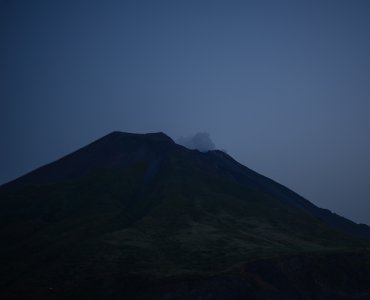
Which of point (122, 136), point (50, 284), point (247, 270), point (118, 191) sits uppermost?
point (122, 136)

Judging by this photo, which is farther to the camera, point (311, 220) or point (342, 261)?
point (311, 220)

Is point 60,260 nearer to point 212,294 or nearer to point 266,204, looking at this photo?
point 212,294

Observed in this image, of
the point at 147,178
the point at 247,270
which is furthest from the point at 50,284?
the point at 147,178

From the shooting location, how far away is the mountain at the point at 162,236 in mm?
41906

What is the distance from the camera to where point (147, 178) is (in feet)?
318

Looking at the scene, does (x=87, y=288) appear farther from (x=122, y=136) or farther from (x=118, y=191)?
(x=122, y=136)

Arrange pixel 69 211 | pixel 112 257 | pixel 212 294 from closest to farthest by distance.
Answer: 1. pixel 212 294
2. pixel 112 257
3. pixel 69 211

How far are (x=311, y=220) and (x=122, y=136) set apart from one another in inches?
2454

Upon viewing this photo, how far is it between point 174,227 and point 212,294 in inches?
1095

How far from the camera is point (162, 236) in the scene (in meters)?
61.3

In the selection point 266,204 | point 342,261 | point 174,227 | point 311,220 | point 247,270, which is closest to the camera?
point 247,270

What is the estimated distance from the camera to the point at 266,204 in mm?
88125

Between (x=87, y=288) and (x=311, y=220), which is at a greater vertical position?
(x=311, y=220)

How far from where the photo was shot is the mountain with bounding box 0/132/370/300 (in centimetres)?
4191
